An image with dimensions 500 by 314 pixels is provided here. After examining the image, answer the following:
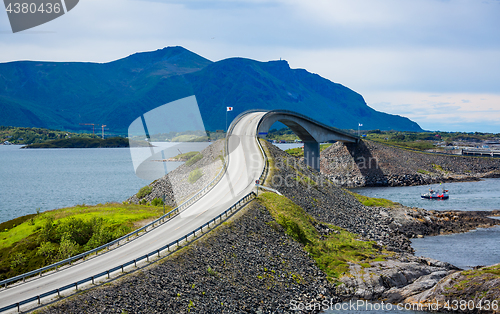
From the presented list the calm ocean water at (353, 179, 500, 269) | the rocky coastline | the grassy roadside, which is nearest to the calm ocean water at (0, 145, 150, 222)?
the grassy roadside

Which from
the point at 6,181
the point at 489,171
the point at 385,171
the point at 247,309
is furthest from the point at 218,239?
the point at 489,171

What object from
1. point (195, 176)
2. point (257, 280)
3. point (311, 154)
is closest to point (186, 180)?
point (195, 176)

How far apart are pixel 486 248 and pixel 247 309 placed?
41.5 metres

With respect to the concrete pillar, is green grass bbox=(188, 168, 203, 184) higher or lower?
lower

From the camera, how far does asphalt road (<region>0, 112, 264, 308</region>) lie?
26.9 metres

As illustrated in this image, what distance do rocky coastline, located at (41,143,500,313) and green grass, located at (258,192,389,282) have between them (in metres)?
1.01

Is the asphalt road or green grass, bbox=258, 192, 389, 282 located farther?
green grass, bbox=258, 192, 389, 282

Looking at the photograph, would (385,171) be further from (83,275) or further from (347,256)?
(83,275)

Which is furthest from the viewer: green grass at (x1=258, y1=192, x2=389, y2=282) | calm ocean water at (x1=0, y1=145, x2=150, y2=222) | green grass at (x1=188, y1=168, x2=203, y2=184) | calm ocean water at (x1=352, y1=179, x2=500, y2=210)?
calm ocean water at (x1=0, y1=145, x2=150, y2=222)

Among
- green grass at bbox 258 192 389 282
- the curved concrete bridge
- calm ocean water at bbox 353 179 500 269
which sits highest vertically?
the curved concrete bridge

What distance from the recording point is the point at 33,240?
145ft

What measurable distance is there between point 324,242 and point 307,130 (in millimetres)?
73490

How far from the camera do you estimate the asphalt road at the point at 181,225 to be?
1061 inches

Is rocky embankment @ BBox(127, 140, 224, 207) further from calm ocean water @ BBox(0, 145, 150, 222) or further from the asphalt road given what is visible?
calm ocean water @ BBox(0, 145, 150, 222)
